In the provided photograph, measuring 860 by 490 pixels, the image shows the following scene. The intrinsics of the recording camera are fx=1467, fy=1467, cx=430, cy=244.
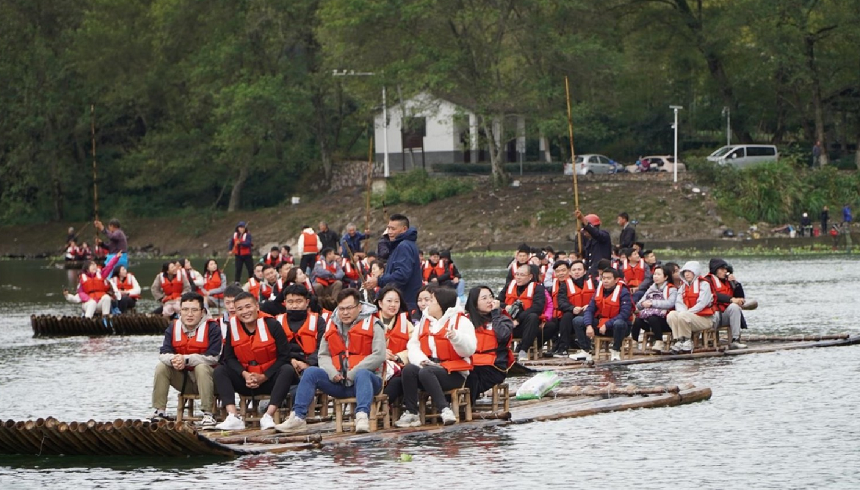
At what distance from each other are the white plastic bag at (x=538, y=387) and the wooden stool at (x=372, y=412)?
8.47 feet

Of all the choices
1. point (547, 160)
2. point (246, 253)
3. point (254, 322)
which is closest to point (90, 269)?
point (246, 253)

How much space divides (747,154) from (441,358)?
55.9 metres

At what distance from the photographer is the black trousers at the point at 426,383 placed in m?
15.0

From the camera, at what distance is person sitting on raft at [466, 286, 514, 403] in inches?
608

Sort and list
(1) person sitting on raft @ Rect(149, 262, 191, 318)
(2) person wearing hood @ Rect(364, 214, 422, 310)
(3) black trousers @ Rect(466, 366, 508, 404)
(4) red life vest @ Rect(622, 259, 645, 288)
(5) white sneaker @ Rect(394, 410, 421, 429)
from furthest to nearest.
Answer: (1) person sitting on raft @ Rect(149, 262, 191, 318) → (4) red life vest @ Rect(622, 259, 645, 288) → (2) person wearing hood @ Rect(364, 214, 422, 310) → (3) black trousers @ Rect(466, 366, 508, 404) → (5) white sneaker @ Rect(394, 410, 421, 429)

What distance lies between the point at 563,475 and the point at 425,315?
307 centimetres

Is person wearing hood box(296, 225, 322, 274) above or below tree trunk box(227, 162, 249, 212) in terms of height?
below

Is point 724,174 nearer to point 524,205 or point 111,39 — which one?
point 524,205

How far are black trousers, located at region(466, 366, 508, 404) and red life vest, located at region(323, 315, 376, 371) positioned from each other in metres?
1.24

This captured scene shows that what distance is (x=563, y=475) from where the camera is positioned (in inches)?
514

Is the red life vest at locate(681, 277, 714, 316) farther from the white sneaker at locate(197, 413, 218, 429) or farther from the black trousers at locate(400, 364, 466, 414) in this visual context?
the white sneaker at locate(197, 413, 218, 429)

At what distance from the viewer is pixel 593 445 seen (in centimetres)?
1441

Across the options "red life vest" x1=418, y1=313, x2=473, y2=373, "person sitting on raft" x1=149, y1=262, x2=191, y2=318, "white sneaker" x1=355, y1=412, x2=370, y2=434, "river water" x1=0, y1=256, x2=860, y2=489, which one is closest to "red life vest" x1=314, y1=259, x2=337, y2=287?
"person sitting on raft" x1=149, y1=262, x2=191, y2=318

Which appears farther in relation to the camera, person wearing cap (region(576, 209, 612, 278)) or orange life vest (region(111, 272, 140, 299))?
orange life vest (region(111, 272, 140, 299))
